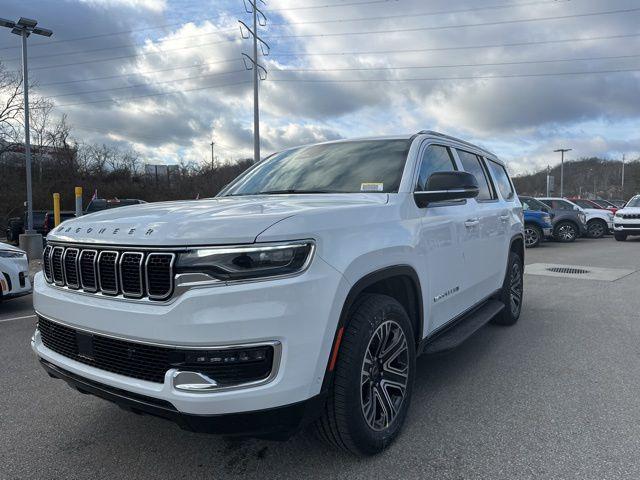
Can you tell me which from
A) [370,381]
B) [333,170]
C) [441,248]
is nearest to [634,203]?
[441,248]

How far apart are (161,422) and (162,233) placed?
1.60 metres

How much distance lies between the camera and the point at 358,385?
8.13ft

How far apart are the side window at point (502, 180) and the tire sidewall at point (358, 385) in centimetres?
313

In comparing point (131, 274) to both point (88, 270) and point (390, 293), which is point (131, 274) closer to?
point (88, 270)

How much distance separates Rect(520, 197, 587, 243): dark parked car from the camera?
60.3ft

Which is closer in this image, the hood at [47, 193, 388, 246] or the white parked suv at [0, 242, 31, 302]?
the hood at [47, 193, 388, 246]

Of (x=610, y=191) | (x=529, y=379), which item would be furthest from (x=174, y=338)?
(x=610, y=191)

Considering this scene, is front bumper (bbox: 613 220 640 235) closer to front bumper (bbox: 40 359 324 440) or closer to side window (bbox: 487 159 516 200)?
side window (bbox: 487 159 516 200)

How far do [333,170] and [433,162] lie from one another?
0.79 metres

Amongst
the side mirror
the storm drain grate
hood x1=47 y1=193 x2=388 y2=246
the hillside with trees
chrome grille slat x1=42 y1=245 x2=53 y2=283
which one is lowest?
the storm drain grate

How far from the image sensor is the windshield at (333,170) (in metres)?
3.38

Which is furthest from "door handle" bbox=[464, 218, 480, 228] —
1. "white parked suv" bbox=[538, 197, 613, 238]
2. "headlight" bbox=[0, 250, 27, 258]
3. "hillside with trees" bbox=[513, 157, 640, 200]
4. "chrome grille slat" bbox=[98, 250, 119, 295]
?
"hillside with trees" bbox=[513, 157, 640, 200]

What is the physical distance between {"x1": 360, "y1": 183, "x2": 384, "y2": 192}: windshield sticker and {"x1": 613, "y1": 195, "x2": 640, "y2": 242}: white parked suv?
18940 millimetres

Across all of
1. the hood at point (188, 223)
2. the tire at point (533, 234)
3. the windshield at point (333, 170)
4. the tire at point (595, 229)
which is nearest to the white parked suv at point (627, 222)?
the tire at point (595, 229)
